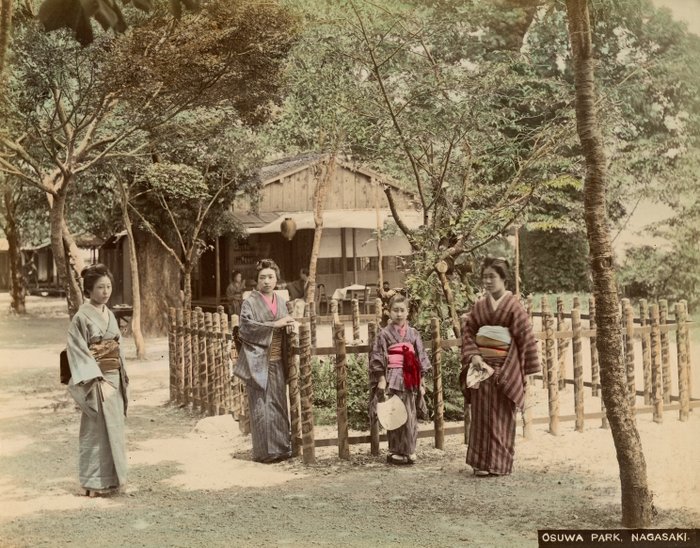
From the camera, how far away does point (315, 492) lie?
16.5 ft

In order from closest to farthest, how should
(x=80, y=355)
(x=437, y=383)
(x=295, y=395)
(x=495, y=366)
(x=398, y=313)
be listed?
(x=80, y=355) < (x=495, y=366) < (x=398, y=313) < (x=295, y=395) < (x=437, y=383)

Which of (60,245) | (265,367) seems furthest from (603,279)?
(60,245)

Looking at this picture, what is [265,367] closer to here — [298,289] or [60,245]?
[60,245]

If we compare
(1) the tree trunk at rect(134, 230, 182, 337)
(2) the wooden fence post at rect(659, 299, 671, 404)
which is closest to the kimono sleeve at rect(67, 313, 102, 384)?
(2) the wooden fence post at rect(659, 299, 671, 404)

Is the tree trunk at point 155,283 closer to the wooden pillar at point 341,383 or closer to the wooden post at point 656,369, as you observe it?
the wooden pillar at point 341,383

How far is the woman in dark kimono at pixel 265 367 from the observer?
582cm

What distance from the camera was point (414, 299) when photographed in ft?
21.6

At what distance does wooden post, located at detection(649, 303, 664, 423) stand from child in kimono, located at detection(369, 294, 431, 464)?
222cm

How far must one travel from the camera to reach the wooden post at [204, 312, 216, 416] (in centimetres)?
734

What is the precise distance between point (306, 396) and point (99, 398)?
4.97ft

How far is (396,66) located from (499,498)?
149 inches

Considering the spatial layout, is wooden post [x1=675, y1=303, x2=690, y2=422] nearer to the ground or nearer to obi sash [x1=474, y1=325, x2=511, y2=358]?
the ground

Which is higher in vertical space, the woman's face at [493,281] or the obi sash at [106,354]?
the woman's face at [493,281]
